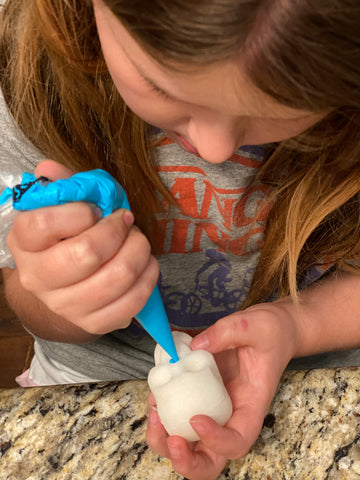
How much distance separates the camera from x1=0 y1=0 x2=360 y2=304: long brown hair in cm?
39

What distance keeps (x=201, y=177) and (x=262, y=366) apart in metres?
0.35

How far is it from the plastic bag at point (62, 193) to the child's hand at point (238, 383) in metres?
0.27

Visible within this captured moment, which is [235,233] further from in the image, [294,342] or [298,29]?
[298,29]

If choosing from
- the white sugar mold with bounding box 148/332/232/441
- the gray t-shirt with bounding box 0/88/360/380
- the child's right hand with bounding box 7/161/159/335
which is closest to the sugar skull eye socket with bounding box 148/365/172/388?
the white sugar mold with bounding box 148/332/232/441

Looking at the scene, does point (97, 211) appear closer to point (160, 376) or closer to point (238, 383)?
point (160, 376)

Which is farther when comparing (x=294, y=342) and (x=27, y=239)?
(x=294, y=342)

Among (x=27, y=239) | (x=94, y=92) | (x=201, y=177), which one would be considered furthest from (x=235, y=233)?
(x=27, y=239)

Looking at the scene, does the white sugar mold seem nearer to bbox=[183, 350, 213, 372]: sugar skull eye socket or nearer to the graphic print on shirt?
bbox=[183, 350, 213, 372]: sugar skull eye socket

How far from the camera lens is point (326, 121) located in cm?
68

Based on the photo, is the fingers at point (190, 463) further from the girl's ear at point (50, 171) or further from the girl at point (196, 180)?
the girl's ear at point (50, 171)

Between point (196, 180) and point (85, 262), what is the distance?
41 cm

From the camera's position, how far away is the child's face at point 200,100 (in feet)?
1.48

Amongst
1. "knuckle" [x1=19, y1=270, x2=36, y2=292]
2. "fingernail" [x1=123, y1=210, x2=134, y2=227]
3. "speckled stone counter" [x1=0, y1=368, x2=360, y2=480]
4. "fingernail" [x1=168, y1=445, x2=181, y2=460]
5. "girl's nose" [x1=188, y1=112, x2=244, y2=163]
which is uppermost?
"girl's nose" [x1=188, y1=112, x2=244, y2=163]

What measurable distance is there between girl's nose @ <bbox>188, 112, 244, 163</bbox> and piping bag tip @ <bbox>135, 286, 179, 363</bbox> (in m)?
Result: 0.20
